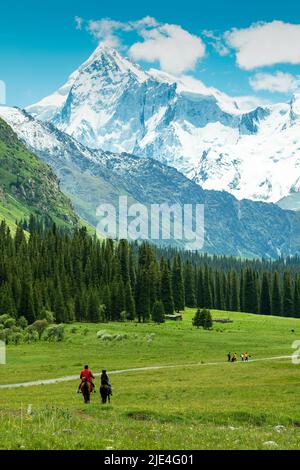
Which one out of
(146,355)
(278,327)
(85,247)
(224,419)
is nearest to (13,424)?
(224,419)

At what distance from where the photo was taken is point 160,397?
47469 millimetres

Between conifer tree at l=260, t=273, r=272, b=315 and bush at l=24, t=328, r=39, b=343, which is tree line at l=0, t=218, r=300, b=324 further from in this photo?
bush at l=24, t=328, r=39, b=343

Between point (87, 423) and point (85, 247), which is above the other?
point (85, 247)

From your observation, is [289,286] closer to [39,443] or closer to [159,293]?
[159,293]

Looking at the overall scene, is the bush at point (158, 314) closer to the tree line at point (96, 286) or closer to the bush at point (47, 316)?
the tree line at point (96, 286)

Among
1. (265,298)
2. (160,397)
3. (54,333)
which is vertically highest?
(265,298)

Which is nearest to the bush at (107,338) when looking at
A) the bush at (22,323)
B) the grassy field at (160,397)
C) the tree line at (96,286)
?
the grassy field at (160,397)

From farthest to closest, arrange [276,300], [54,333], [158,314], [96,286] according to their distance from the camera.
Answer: [276,300] < [96,286] < [158,314] < [54,333]

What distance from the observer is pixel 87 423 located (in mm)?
29734

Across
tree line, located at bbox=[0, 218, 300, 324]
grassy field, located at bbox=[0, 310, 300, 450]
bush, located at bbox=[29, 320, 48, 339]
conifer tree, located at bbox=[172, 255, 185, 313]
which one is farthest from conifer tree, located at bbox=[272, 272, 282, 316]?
bush, located at bbox=[29, 320, 48, 339]

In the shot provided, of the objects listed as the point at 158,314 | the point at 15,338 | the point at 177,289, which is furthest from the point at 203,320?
the point at 177,289

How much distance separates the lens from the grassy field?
972 inches

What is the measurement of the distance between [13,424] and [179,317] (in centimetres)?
12503

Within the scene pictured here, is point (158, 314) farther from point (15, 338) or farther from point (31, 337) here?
point (15, 338)
